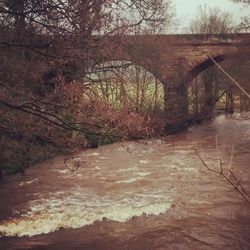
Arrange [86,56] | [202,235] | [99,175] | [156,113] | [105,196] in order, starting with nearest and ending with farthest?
[86,56] < [202,235] < [105,196] < [99,175] < [156,113]

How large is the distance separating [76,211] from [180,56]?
19370 mm

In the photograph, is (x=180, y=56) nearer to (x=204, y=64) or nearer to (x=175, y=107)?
(x=204, y=64)

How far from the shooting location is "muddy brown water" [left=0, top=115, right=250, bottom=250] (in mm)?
8375

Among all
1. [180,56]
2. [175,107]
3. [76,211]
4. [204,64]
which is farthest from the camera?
[204,64]

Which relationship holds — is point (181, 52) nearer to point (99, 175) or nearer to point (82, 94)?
point (99, 175)

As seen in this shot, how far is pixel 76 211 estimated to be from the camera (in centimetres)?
1023

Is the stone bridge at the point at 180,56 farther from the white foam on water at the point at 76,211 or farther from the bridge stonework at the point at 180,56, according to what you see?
the white foam on water at the point at 76,211

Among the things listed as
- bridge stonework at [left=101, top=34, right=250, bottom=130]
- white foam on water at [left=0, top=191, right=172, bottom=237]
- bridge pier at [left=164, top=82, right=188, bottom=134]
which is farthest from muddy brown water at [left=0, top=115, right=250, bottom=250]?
bridge stonework at [left=101, top=34, right=250, bottom=130]

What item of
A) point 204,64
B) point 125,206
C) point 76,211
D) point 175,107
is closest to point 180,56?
point 204,64

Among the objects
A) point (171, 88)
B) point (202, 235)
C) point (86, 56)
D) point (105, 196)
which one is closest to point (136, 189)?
point (105, 196)

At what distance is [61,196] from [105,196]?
1.18 metres

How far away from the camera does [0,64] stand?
7.91 m

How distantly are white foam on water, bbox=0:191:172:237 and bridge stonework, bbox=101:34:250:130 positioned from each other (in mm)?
12499

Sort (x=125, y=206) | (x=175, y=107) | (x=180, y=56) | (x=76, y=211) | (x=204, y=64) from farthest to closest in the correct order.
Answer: (x=204, y=64) → (x=180, y=56) → (x=175, y=107) → (x=125, y=206) → (x=76, y=211)
